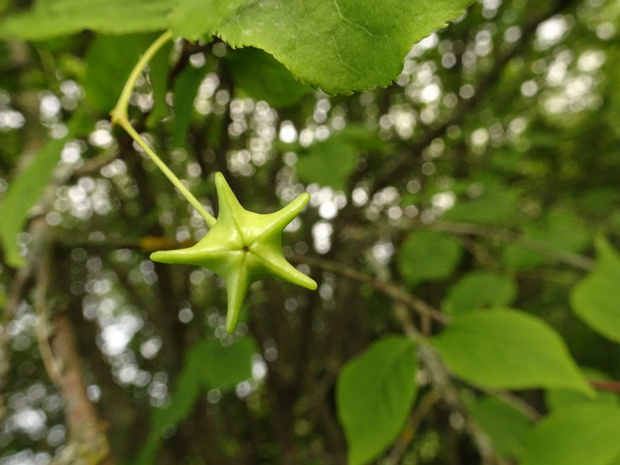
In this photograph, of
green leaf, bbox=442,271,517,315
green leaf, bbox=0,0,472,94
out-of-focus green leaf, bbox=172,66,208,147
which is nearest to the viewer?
green leaf, bbox=0,0,472,94

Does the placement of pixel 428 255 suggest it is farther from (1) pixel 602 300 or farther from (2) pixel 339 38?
(2) pixel 339 38

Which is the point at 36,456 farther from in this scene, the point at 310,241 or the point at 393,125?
the point at 393,125

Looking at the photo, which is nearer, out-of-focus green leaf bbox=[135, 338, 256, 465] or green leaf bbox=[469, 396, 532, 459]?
green leaf bbox=[469, 396, 532, 459]

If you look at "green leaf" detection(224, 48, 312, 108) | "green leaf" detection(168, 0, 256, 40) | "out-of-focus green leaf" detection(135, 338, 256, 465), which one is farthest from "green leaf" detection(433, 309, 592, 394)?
"out-of-focus green leaf" detection(135, 338, 256, 465)

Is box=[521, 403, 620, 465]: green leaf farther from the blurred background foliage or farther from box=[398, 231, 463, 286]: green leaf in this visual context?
box=[398, 231, 463, 286]: green leaf

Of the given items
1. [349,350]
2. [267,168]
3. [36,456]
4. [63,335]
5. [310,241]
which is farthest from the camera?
[36,456]

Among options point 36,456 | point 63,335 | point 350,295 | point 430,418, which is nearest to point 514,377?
point 63,335

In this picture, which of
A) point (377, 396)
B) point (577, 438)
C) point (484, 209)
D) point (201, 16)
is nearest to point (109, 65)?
point (201, 16)

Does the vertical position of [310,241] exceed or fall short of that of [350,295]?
it exceeds it
